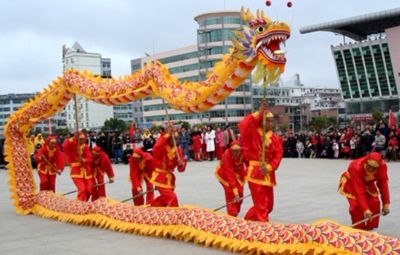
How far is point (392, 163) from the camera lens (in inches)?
548

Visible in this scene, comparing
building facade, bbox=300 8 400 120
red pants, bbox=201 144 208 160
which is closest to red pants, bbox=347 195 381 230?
red pants, bbox=201 144 208 160

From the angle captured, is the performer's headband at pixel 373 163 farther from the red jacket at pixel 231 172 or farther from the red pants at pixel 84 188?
the red pants at pixel 84 188

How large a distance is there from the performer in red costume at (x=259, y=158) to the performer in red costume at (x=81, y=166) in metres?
3.17

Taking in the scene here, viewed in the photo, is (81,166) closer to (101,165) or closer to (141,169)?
(101,165)

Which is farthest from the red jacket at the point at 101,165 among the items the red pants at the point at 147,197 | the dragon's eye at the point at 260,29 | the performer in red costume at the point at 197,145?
the performer in red costume at the point at 197,145

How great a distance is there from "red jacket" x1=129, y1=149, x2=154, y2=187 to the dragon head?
2621mm

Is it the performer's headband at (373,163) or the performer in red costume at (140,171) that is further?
the performer in red costume at (140,171)

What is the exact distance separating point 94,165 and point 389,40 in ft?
148

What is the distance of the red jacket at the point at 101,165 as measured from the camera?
814 centimetres

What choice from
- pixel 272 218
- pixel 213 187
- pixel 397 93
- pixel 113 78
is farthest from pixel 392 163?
pixel 397 93

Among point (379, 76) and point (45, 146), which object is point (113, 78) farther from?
point (379, 76)

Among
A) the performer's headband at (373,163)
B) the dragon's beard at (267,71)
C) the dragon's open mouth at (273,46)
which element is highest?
the dragon's open mouth at (273,46)

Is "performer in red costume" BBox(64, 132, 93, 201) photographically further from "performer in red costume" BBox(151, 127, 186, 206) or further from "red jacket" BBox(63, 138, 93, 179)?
"performer in red costume" BBox(151, 127, 186, 206)

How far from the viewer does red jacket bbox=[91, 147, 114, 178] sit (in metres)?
8.14
